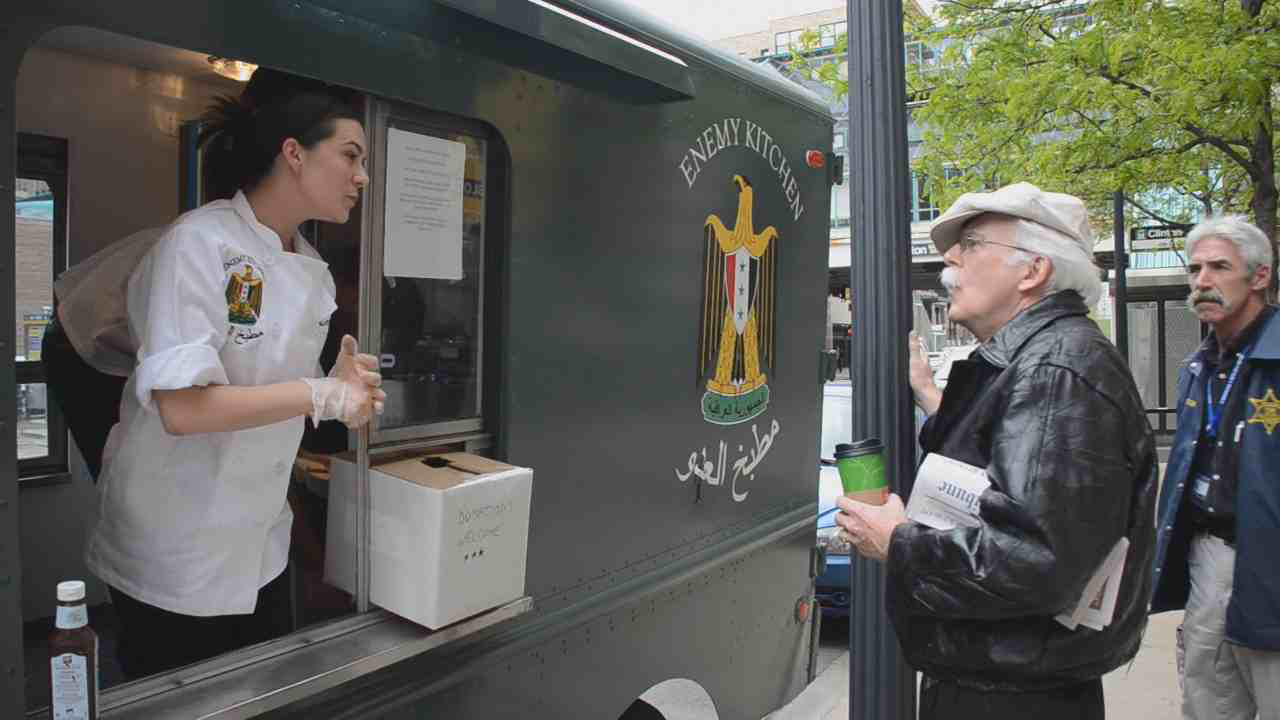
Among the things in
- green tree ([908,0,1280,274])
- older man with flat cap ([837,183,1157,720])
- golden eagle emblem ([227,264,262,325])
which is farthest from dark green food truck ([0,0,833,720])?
green tree ([908,0,1280,274])

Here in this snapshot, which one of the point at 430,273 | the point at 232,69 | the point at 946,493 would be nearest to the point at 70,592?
the point at 430,273

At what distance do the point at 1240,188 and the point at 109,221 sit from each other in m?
12.4

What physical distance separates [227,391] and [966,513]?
1.58m

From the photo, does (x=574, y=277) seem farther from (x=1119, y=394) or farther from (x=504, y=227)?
(x=1119, y=394)

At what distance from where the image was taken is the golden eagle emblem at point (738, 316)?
347 centimetres

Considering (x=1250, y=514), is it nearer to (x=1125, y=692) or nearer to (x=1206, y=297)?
(x=1206, y=297)

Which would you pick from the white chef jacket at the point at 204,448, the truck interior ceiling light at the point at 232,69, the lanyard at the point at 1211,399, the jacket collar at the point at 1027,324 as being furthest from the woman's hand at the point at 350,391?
the lanyard at the point at 1211,399

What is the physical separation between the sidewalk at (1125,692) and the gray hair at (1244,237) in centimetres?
257

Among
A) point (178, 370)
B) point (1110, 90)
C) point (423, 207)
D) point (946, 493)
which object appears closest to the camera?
point (178, 370)

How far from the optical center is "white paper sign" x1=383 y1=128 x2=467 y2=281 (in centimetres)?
241

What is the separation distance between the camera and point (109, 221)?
12.2 ft

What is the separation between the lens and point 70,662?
1653 mm

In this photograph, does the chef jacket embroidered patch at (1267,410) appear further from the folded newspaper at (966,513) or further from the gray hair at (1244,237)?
the folded newspaper at (966,513)

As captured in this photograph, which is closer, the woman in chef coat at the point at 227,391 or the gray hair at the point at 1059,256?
the woman in chef coat at the point at 227,391
